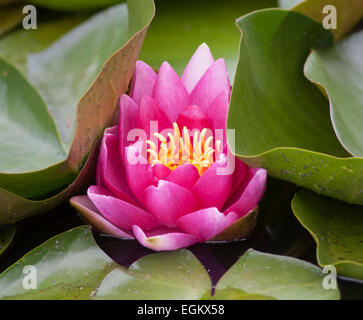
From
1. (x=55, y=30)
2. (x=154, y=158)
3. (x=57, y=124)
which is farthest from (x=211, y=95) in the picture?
(x=55, y=30)

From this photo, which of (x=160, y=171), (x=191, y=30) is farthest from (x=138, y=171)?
(x=191, y=30)

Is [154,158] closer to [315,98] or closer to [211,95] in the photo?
[211,95]

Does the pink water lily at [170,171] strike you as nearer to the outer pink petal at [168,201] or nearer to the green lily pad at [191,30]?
the outer pink petal at [168,201]

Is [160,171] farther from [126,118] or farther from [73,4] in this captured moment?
[73,4]

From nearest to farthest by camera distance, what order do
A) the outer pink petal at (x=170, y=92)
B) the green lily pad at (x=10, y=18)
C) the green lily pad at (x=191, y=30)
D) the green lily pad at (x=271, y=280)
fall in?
the green lily pad at (x=271, y=280) < the outer pink petal at (x=170, y=92) < the green lily pad at (x=191, y=30) < the green lily pad at (x=10, y=18)

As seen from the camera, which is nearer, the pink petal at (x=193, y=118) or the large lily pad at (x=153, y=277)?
the large lily pad at (x=153, y=277)

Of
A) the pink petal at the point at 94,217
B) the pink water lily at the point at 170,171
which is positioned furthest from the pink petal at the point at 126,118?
the pink petal at the point at 94,217

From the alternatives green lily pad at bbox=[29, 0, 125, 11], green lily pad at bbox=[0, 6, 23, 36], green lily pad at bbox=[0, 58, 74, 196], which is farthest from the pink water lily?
green lily pad at bbox=[0, 6, 23, 36]
